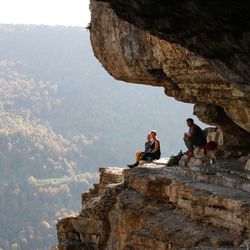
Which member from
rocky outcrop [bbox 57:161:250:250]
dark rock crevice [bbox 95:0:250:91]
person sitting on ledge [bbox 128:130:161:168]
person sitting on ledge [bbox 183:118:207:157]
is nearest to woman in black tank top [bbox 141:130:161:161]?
person sitting on ledge [bbox 128:130:161:168]

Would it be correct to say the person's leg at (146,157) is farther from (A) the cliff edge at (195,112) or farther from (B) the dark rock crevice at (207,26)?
(B) the dark rock crevice at (207,26)

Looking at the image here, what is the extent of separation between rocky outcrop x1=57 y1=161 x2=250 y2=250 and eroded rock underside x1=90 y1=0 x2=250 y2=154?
1824 millimetres

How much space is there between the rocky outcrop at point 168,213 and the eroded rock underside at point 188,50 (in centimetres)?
182

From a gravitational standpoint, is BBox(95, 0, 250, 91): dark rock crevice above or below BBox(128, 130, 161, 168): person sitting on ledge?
above

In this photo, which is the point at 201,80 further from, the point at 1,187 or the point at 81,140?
the point at 81,140

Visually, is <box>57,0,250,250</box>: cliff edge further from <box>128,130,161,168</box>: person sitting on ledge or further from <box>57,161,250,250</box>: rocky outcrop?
<box>128,130,161,168</box>: person sitting on ledge

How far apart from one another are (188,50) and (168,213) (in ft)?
20.5

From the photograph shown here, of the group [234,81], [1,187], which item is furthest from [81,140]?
[234,81]

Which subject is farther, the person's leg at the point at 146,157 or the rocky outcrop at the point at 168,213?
Answer: the person's leg at the point at 146,157

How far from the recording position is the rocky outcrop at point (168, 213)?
37.4 feet

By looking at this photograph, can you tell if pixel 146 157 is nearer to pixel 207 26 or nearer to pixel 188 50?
pixel 188 50

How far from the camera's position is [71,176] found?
157 m

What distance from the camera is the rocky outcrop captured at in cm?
1139

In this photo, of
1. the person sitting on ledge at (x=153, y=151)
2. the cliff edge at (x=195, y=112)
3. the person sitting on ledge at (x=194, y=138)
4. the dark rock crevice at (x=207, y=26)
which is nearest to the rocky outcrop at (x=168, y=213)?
the cliff edge at (x=195, y=112)
